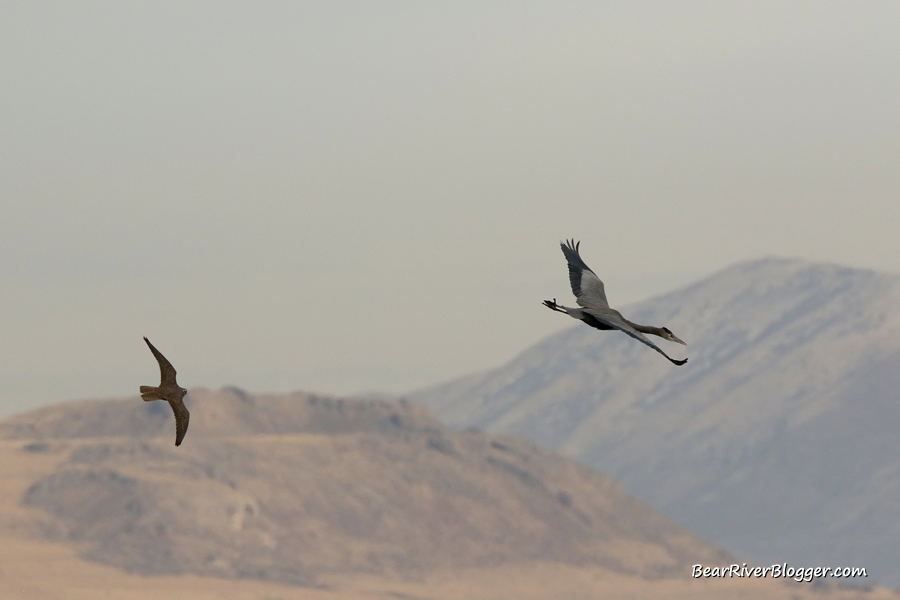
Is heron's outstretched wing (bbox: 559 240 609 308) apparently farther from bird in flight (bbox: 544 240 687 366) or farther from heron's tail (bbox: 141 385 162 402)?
heron's tail (bbox: 141 385 162 402)

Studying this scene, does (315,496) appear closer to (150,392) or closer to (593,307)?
(593,307)

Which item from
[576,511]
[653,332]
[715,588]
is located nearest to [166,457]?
[576,511]

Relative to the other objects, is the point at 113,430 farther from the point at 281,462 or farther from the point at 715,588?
the point at 715,588

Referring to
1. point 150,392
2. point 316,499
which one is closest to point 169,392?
point 150,392

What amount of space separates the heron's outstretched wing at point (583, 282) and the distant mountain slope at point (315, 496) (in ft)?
376

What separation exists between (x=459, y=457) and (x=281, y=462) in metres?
23.6

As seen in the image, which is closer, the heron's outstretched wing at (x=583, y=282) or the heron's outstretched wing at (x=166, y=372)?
the heron's outstretched wing at (x=166, y=372)

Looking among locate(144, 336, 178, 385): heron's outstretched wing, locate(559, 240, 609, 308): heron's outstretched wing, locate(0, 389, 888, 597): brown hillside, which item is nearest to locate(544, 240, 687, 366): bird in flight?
locate(559, 240, 609, 308): heron's outstretched wing

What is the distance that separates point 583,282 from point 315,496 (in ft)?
445

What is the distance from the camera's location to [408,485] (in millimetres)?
170375

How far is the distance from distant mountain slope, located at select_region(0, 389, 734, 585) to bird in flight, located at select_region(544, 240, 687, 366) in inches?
4540

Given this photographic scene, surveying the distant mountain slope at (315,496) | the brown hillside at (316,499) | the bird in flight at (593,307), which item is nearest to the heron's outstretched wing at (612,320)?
the bird in flight at (593,307)

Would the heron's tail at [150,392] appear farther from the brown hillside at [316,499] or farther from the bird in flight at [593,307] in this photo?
the brown hillside at [316,499]

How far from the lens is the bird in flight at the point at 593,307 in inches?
1067
